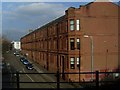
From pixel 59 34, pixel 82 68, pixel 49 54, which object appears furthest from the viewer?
pixel 49 54

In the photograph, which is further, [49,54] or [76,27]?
[49,54]

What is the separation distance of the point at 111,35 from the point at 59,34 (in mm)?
9107

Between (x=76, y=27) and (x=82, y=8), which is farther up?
(x=82, y=8)

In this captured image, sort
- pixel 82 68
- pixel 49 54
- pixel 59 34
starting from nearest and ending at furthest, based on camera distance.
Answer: pixel 82 68 → pixel 59 34 → pixel 49 54

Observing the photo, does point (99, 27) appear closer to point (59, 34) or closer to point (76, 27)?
point (76, 27)

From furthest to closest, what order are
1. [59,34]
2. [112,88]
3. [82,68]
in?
[59,34] < [82,68] < [112,88]

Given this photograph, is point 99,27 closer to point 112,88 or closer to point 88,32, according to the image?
point 88,32

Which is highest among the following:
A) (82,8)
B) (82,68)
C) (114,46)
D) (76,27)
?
(82,8)

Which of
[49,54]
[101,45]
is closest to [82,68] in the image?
[101,45]

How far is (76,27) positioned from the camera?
130ft

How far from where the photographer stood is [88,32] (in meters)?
39.8

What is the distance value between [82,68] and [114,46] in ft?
18.6

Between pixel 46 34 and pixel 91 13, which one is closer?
pixel 91 13

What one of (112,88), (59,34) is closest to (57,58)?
(59,34)
